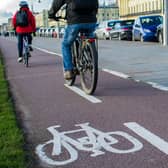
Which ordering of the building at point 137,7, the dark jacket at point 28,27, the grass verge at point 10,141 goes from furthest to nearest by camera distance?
the building at point 137,7 → the dark jacket at point 28,27 → the grass verge at point 10,141

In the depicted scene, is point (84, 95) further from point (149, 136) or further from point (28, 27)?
point (28, 27)

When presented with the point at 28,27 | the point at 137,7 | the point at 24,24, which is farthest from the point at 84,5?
the point at 137,7

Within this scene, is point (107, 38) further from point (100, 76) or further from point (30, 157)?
point (30, 157)

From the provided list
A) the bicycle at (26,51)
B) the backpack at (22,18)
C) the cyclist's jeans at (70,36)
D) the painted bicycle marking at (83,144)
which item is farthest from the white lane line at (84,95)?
the backpack at (22,18)

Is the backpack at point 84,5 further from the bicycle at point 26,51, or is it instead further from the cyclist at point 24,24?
the cyclist at point 24,24

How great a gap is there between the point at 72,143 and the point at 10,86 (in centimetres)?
484

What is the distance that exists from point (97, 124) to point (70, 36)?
2.89 m

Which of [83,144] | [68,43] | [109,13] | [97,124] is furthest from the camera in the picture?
[109,13]

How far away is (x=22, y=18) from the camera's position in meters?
14.1

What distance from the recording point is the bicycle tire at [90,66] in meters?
7.63

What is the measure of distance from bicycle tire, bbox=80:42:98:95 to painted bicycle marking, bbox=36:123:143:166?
7.26 ft

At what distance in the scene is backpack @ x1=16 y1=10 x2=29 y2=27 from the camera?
555 inches

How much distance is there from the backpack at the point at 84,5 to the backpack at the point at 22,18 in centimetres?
632

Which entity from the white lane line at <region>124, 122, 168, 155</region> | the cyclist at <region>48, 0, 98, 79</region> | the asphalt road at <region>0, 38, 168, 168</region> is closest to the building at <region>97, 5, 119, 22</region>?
the cyclist at <region>48, 0, 98, 79</region>
